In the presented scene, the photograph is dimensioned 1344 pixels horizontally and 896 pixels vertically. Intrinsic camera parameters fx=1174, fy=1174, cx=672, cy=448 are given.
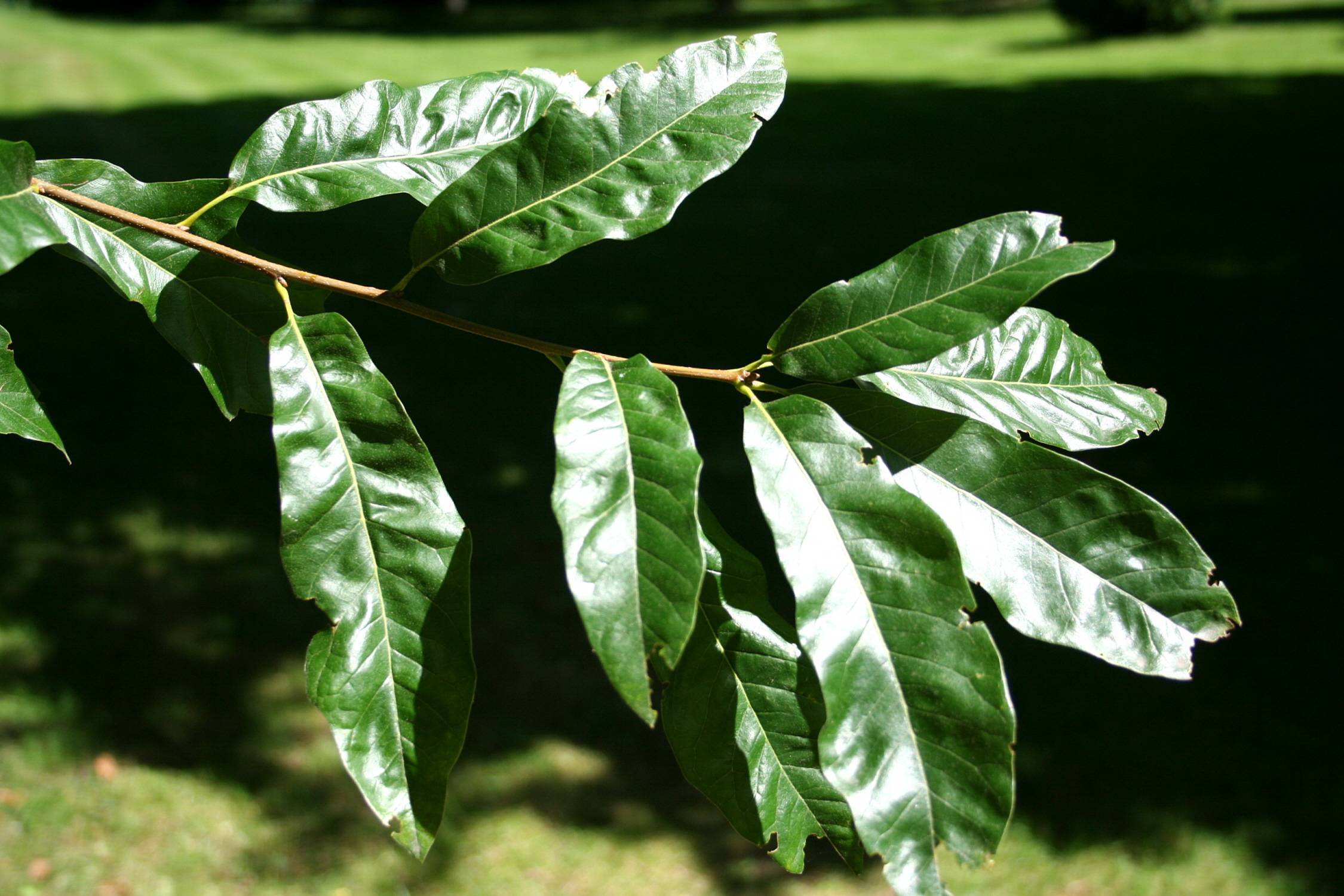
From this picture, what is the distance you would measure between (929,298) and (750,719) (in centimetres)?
39

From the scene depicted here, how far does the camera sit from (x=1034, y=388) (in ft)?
3.64

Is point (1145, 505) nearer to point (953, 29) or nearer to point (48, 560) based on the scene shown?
point (48, 560)

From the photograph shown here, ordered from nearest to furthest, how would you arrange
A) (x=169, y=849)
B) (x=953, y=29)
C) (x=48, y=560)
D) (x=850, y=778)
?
(x=850, y=778) < (x=169, y=849) < (x=48, y=560) < (x=953, y=29)

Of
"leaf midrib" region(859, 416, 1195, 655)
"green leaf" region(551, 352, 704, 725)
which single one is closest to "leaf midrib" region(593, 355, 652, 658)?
"green leaf" region(551, 352, 704, 725)

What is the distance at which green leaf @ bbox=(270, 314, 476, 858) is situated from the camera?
0.95 m

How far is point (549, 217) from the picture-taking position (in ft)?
3.39

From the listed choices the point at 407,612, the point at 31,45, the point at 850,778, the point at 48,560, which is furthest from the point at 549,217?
the point at 31,45

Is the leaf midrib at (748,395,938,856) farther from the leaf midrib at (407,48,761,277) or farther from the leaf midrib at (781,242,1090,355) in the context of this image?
the leaf midrib at (407,48,761,277)

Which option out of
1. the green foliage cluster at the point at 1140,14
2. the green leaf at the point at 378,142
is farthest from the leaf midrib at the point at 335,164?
the green foliage cluster at the point at 1140,14

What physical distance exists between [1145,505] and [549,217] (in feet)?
1.82

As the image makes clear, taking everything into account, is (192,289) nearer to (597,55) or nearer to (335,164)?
(335,164)

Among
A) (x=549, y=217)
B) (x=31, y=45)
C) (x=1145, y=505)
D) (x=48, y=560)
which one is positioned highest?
(x=549, y=217)

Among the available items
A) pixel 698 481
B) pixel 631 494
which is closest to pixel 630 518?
pixel 631 494

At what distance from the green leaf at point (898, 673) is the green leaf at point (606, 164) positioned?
30 cm
